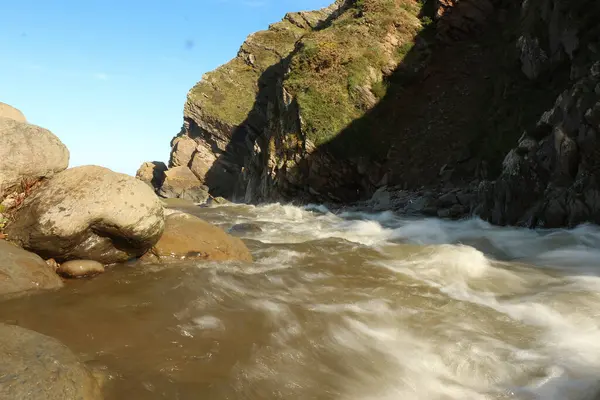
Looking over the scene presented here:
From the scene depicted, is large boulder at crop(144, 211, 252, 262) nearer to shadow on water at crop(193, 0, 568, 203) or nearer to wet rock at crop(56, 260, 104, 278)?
wet rock at crop(56, 260, 104, 278)

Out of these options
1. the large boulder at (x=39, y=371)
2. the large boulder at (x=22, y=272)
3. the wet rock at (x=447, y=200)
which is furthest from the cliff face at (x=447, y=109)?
the large boulder at (x=22, y=272)

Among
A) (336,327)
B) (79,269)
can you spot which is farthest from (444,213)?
(79,269)

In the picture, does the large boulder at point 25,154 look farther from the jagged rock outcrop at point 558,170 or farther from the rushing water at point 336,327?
the jagged rock outcrop at point 558,170

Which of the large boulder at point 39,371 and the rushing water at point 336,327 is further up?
the large boulder at point 39,371

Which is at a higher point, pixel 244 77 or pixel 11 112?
pixel 244 77

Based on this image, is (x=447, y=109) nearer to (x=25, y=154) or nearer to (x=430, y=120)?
(x=430, y=120)

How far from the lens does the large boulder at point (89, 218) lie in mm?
6242

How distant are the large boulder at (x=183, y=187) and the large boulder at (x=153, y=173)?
663cm

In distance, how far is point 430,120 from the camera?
2303cm

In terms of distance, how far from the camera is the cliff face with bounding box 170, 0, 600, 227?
37.6 feet

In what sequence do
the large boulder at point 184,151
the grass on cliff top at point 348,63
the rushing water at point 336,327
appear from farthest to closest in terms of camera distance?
the large boulder at point 184,151 < the grass on cliff top at point 348,63 < the rushing water at point 336,327

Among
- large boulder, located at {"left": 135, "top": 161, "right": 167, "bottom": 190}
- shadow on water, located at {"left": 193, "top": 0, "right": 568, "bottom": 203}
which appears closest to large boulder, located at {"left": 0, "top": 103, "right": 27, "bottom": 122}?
shadow on water, located at {"left": 193, "top": 0, "right": 568, "bottom": 203}

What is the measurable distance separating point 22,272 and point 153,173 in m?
56.9

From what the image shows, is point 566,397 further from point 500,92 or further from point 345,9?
point 345,9
